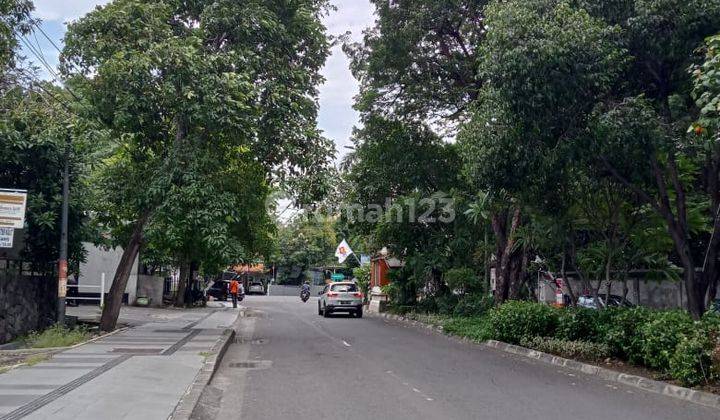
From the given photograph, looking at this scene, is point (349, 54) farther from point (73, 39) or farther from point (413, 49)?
point (73, 39)

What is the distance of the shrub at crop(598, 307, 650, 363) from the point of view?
41.5ft

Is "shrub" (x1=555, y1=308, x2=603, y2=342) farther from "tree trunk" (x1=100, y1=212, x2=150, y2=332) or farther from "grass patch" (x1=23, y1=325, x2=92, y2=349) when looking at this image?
"tree trunk" (x1=100, y1=212, x2=150, y2=332)

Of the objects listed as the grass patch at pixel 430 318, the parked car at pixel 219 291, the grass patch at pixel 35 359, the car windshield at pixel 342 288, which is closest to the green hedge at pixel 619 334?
the grass patch at pixel 430 318

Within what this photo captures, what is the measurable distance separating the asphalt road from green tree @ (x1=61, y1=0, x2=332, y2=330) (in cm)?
385

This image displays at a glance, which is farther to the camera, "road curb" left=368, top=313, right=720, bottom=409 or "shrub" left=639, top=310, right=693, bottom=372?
"shrub" left=639, top=310, right=693, bottom=372

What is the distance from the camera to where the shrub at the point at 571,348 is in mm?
13875

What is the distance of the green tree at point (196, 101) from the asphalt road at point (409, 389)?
152 inches

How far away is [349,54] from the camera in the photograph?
23.3 metres

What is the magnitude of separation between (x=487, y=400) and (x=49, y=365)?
757cm

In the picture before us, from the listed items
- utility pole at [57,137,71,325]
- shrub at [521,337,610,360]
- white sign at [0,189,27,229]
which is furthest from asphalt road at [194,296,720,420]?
white sign at [0,189,27,229]

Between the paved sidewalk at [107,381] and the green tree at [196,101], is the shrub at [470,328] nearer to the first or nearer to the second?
the green tree at [196,101]

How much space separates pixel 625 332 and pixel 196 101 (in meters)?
10.6

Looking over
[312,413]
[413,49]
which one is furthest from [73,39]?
[312,413]

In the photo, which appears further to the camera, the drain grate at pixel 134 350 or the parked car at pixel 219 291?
the parked car at pixel 219 291
